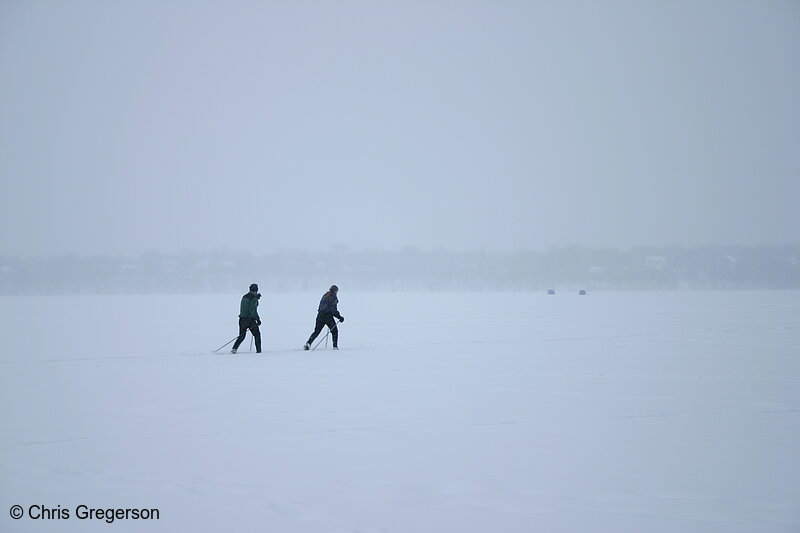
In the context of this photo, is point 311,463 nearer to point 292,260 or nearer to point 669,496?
point 669,496

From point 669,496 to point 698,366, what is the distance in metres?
9.22

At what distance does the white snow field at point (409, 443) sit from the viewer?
5.48 metres

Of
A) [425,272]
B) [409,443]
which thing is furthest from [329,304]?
[425,272]

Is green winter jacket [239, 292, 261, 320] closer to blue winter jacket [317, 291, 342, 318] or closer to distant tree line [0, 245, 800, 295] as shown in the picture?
blue winter jacket [317, 291, 342, 318]

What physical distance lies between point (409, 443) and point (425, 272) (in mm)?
181779

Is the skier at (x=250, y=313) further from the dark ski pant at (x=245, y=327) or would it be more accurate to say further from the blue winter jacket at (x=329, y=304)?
the blue winter jacket at (x=329, y=304)

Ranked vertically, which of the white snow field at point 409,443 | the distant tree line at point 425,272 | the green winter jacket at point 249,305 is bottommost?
the white snow field at point 409,443

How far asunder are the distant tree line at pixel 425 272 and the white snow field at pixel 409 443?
14960cm

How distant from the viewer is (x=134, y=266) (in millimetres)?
180750

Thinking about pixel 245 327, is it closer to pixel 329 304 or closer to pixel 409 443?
pixel 329 304

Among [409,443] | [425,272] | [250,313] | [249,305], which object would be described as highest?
[425,272]

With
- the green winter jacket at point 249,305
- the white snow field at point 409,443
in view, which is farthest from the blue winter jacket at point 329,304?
the white snow field at point 409,443

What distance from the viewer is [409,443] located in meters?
7.71

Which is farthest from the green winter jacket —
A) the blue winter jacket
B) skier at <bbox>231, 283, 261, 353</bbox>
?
the blue winter jacket
